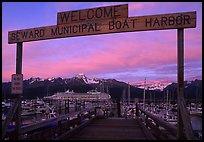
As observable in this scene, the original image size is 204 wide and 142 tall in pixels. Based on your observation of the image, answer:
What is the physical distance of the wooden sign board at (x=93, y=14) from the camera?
1002cm

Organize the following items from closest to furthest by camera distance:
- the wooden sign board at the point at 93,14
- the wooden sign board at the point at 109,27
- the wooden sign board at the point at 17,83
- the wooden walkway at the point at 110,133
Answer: the wooden sign board at the point at 109,27 < the wooden sign board at the point at 17,83 < the wooden sign board at the point at 93,14 < the wooden walkway at the point at 110,133

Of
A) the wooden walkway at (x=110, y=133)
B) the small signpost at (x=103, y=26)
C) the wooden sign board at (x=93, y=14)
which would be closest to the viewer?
the small signpost at (x=103, y=26)

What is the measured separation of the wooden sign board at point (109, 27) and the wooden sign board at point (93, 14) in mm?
136

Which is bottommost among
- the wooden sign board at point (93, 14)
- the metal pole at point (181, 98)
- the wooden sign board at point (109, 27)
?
the metal pole at point (181, 98)

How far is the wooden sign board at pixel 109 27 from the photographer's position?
30.4ft

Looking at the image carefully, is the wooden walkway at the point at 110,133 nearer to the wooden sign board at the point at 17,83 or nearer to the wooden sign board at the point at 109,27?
the wooden sign board at the point at 17,83

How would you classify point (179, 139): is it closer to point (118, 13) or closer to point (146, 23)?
point (146, 23)

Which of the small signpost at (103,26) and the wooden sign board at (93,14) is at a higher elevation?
the wooden sign board at (93,14)

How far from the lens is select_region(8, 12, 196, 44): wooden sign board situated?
30.4 ft

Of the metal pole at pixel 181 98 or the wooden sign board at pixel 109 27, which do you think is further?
the wooden sign board at pixel 109 27

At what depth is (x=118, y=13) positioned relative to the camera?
10039 mm

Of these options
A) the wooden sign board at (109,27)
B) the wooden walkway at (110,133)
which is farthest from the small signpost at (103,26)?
the wooden walkway at (110,133)

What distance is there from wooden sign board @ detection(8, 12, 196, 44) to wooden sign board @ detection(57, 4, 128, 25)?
0.14 m

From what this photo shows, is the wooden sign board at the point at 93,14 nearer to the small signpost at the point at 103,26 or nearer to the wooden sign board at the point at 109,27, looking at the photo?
the small signpost at the point at 103,26
